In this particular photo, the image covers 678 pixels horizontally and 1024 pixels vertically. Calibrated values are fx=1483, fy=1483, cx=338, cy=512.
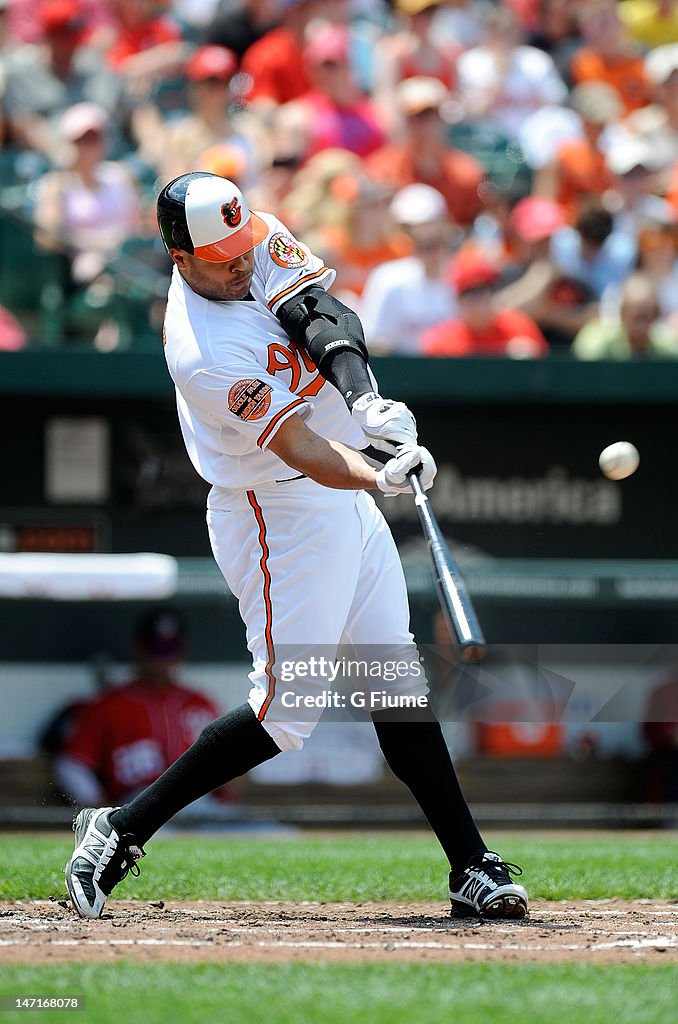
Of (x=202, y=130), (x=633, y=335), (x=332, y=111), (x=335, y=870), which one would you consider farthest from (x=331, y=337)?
(x=332, y=111)

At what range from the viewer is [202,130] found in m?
→ 8.41

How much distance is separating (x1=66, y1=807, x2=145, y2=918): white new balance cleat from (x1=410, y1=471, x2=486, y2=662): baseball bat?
1.02 meters

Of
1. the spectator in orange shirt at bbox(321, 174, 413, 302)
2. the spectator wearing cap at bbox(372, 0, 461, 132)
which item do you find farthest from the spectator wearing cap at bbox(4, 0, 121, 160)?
the spectator in orange shirt at bbox(321, 174, 413, 302)

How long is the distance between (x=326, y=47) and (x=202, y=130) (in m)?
1.08

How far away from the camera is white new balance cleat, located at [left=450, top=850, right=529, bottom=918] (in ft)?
11.7

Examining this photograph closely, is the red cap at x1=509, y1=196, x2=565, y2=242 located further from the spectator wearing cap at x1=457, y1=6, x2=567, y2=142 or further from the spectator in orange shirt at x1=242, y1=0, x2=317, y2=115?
the spectator in orange shirt at x1=242, y1=0, x2=317, y2=115

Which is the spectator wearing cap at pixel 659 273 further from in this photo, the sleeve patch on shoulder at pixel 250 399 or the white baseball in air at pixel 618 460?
the sleeve patch on shoulder at pixel 250 399

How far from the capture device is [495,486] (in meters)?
7.55

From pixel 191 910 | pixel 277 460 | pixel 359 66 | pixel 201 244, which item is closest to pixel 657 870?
pixel 191 910

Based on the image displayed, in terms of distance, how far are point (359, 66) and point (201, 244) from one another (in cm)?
657

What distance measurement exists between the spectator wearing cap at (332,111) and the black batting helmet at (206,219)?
5239 mm

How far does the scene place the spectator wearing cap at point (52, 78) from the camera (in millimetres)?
8586

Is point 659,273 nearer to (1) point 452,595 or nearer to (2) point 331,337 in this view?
(2) point 331,337

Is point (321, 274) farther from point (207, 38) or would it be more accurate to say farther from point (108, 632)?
point (207, 38)
